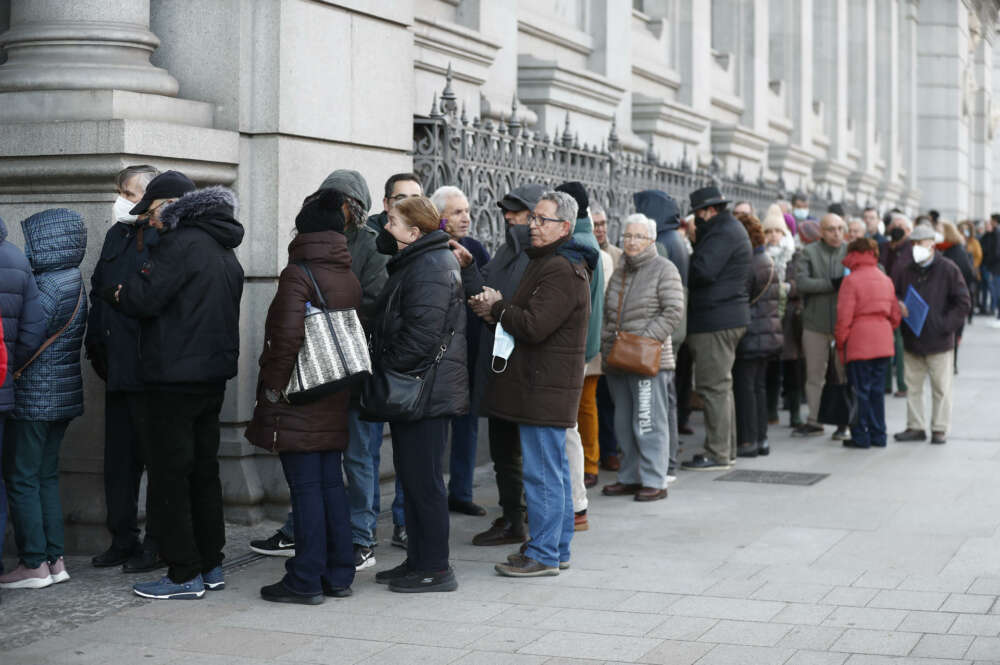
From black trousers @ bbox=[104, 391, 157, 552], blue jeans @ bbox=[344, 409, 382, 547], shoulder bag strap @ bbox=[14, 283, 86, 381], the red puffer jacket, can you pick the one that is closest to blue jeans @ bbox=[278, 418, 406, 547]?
blue jeans @ bbox=[344, 409, 382, 547]

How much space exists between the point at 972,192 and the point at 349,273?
1480 inches

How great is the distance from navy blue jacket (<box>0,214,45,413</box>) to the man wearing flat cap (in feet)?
6.47

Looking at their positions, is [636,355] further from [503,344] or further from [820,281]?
A: [820,281]

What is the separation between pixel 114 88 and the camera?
25.8ft

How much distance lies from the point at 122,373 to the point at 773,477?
4.86 meters

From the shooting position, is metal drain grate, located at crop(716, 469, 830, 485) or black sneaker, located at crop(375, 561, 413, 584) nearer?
black sneaker, located at crop(375, 561, 413, 584)

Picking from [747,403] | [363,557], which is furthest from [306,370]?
[747,403]

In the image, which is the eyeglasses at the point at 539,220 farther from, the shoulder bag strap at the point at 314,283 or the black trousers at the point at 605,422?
the black trousers at the point at 605,422

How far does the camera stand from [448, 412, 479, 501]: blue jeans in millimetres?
8586

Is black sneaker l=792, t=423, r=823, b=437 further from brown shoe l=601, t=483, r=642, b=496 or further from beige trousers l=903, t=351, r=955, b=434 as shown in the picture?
brown shoe l=601, t=483, r=642, b=496

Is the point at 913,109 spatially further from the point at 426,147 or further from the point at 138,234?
the point at 138,234

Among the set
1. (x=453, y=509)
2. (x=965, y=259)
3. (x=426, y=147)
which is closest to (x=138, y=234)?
(x=453, y=509)

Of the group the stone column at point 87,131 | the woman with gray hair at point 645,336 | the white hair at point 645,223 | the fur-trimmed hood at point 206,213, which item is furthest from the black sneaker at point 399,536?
the white hair at point 645,223

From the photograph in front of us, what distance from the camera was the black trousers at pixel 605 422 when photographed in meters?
10.6
